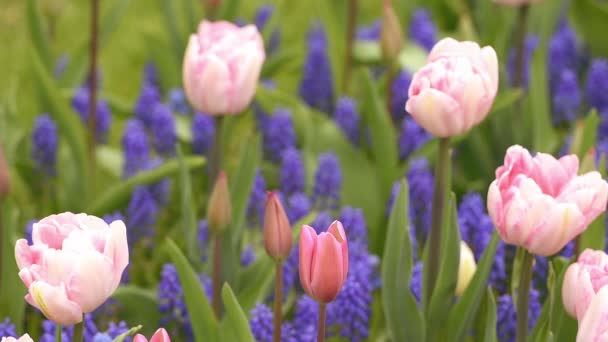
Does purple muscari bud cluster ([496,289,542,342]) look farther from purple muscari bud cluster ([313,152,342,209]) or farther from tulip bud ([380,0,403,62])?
tulip bud ([380,0,403,62])

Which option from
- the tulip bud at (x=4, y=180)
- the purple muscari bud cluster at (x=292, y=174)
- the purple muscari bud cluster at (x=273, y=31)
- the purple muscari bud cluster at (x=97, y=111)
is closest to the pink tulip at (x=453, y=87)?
the tulip bud at (x=4, y=180)

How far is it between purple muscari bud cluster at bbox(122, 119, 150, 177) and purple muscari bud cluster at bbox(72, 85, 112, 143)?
8.6 inches

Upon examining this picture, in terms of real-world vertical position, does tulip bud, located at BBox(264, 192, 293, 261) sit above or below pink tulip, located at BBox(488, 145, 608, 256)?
below

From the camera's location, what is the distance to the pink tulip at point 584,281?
4.27 ft

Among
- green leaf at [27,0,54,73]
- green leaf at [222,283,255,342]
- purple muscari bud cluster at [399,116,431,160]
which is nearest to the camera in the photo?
green leaf at [222,283,255,342]

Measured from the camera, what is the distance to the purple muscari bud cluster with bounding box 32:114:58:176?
246cm

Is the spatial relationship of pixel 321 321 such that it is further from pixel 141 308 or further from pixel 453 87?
pixel 141 308

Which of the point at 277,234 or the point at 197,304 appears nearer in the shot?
the point at 277,234

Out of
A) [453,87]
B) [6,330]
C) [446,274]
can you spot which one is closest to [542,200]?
[453,87]

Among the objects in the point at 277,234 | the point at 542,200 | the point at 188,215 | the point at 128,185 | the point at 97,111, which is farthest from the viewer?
the point at 97,111

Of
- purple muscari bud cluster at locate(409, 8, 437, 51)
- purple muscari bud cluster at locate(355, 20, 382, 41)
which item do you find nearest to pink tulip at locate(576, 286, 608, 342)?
purple muscari bud cluster at locate(409, 8, 437, 51)

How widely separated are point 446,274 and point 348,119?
3.29ft

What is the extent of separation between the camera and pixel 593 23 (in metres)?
3.07

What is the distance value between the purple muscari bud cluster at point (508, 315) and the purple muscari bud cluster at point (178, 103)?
4.14ft
